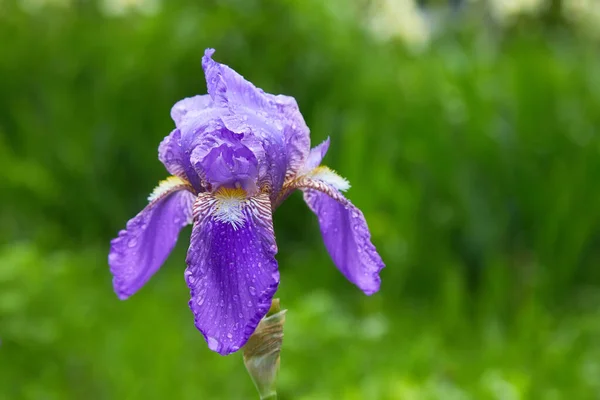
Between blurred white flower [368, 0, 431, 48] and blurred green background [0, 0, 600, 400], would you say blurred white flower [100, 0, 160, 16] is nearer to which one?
blurred green background [0, 0, 600, 400]

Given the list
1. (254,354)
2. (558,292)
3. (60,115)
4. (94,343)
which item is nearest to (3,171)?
(60,115)

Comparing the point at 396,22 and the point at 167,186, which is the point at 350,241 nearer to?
the point at 167,186

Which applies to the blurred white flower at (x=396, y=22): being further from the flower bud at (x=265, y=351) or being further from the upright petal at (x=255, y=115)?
the flower bud at (x=265, y=351)

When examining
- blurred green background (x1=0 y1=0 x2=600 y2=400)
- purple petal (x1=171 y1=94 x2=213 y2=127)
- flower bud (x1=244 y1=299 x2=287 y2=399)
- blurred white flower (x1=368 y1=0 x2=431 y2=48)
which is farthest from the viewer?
blurred white flower (x1=368 y1=0 x2=431 y2=48)

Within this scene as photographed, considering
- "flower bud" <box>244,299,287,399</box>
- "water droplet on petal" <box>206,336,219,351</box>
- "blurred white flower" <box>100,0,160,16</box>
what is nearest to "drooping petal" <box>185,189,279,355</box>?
"water droplet on petal" <box>206,336,219,351</box>

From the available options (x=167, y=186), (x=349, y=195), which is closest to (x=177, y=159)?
(x=167, y=186)

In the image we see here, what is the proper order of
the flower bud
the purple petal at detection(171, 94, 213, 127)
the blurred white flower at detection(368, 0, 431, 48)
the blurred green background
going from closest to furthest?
the flower bud, the purple petal at detection(171, 94, 213, 127), the blurred green background, the blurred white flower at detection(368, 0, 431, 48)

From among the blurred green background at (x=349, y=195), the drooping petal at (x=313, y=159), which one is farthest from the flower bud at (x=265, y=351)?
the blurred green background at (x=349, y=195)

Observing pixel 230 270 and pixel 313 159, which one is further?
pixel 313 159

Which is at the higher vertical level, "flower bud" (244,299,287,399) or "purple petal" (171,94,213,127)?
"purple petal" (171,94,213,127)
